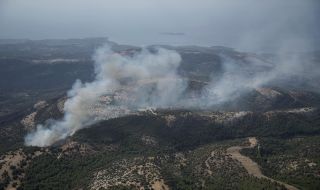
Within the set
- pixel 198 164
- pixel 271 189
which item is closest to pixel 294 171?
pixel 271 189

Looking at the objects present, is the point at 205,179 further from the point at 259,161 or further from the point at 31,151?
the point at 31,151

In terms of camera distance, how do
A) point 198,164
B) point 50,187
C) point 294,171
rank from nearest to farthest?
1. point 50,187
2. point 294,171
3. point 198,164

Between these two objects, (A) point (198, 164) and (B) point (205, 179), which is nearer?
(B) point (205, 179)

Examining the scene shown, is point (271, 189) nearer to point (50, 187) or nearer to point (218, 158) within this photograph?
point (218, 158)

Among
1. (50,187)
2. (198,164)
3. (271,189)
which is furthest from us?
(198,164)

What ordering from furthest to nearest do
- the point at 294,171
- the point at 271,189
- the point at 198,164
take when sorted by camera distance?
1. the point at 198,164
2. the point at 294,171
3. the point at 271,189

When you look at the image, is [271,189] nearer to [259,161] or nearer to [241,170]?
[241,170]

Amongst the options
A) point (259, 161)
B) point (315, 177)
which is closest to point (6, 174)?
point (259, 161)

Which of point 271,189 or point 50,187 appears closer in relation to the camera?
point 271,189

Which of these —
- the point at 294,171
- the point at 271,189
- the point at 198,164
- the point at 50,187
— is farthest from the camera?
the point at 198,164
